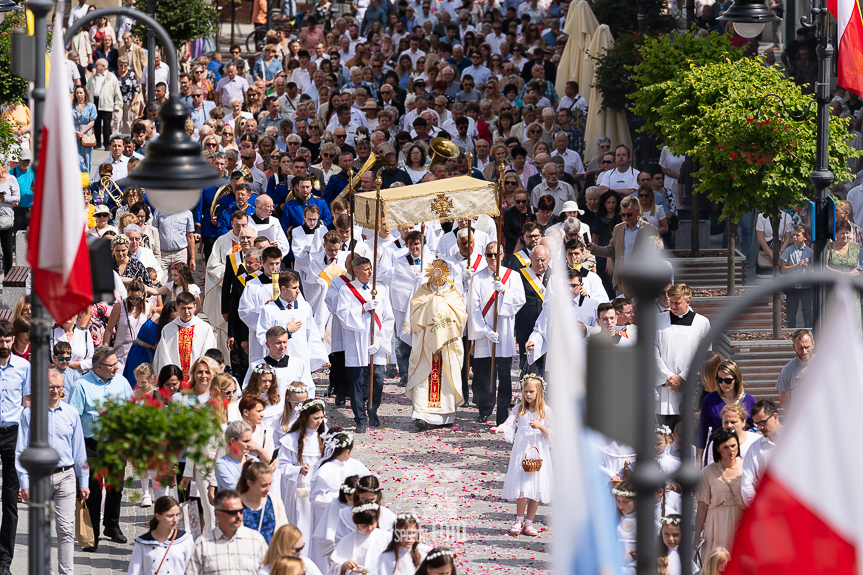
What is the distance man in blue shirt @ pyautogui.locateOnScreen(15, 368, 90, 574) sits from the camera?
11094mm

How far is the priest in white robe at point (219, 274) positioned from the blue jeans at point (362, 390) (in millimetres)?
1647

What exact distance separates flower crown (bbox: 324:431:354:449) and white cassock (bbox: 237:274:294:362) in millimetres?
3235

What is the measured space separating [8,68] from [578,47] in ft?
31.3

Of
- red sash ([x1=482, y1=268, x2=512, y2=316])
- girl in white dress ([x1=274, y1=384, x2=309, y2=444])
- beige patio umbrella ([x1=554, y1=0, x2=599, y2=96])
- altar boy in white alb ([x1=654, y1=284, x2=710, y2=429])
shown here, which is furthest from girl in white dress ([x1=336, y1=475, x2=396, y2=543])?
beige patio umbrella ([x1=554, y1=0, x2=599, y2=96])

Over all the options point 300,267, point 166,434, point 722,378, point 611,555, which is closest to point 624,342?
point 722,378

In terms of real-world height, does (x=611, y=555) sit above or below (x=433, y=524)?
above

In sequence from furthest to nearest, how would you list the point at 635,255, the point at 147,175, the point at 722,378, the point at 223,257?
the point at 223,257
the point at 722,378
the point at 147,175
the point at 635,255

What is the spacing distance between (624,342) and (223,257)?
487cm

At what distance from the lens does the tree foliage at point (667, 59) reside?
56.0ft

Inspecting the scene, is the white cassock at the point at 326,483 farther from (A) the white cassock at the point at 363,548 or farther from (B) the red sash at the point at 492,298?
(B) the red sash at the point at 492,298

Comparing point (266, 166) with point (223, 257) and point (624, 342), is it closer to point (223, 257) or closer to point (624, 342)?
point (223, 257)

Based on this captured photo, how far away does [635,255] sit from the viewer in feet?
15.1

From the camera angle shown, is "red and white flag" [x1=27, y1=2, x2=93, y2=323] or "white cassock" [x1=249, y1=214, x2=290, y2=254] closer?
"red and white flag" [x1=27, y1=2, x2=93, y2=323]

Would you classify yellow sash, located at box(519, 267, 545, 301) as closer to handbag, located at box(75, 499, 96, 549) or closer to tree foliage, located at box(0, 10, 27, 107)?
handbag, located at box(75, 499, 96, 549)
